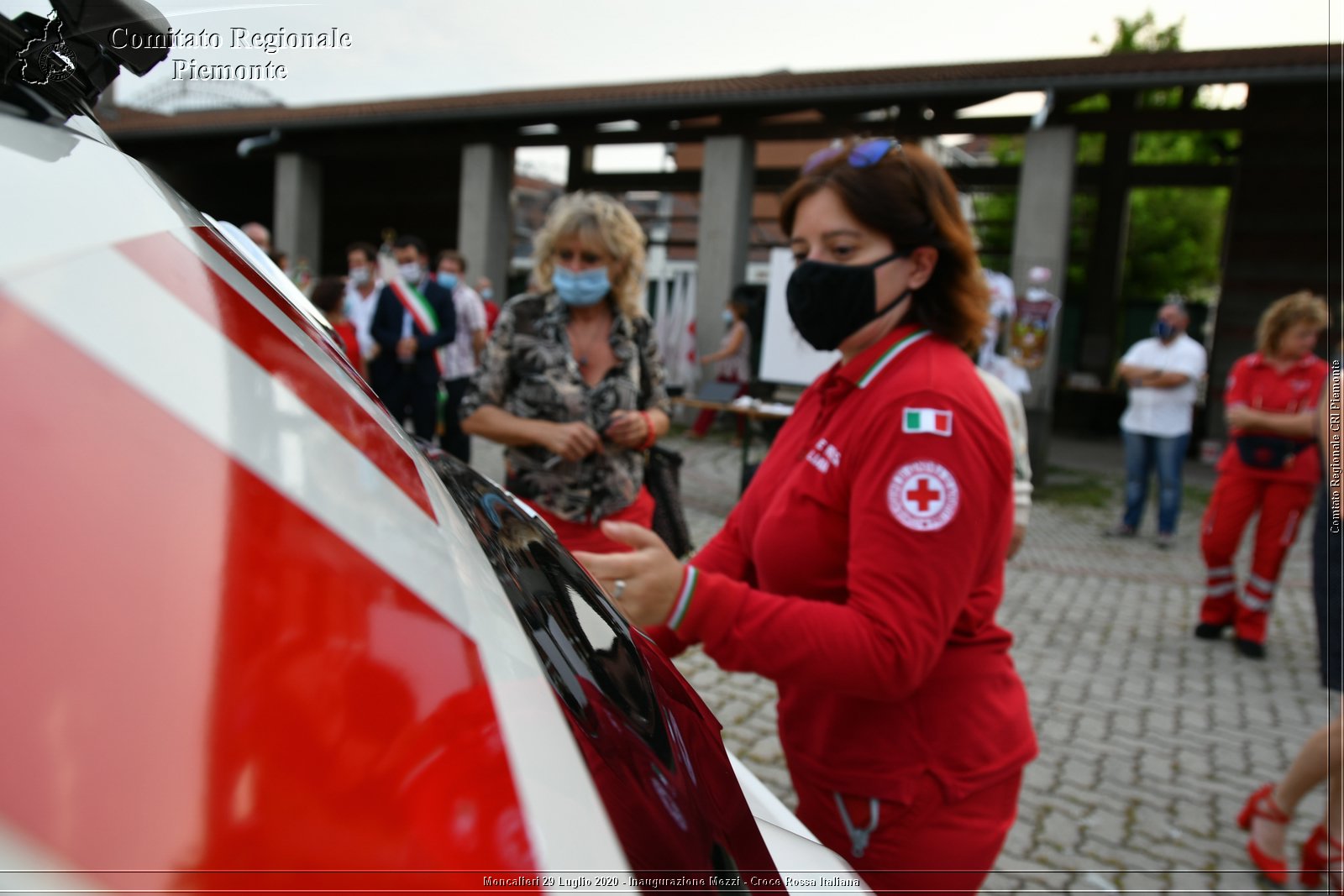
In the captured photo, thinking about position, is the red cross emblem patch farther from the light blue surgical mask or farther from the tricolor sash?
the tricolor sash

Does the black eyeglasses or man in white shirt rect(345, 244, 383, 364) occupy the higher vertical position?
the black eyeglasses

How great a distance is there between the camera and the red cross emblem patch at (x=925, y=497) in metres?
1.43

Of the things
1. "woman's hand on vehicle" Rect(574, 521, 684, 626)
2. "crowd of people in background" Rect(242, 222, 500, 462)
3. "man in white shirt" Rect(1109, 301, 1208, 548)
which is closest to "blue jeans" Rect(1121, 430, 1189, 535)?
"man in white shirt" Rect(1109, 301, 1208, 548)

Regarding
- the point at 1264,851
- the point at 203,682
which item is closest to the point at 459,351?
the point at 1264,851

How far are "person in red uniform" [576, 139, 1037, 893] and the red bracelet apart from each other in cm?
123

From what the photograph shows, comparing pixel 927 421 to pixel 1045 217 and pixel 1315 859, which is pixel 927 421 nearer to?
pixel 1315 859

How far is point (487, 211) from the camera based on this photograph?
15656 millimetres

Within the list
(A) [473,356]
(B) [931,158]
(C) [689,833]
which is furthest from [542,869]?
(A) [473,356]

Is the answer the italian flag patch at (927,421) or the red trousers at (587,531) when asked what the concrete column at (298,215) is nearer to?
the red trousers at (587,531)

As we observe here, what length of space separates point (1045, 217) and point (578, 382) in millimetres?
10974

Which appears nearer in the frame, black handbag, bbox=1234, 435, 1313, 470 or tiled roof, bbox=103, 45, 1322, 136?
black handbag, bbox=1234, 435, 1313, 470

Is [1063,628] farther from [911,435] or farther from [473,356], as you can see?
[473,356]

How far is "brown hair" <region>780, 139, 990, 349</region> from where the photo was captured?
5.74 ft

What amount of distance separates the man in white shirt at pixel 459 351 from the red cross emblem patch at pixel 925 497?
22.4ft
